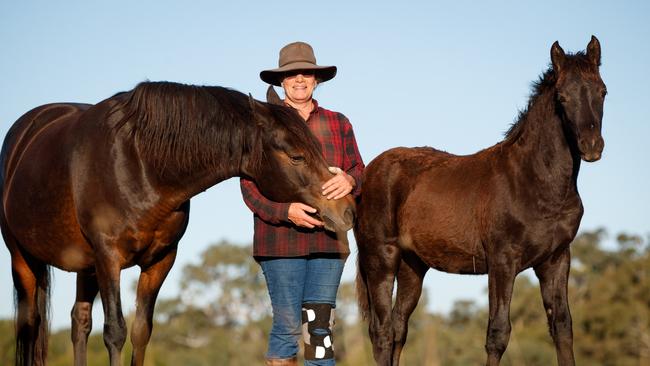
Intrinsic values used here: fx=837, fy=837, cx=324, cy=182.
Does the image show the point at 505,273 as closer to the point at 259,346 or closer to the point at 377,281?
the point at 377,281

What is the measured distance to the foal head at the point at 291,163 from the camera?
5012 mm

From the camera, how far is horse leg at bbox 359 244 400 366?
7465 mm

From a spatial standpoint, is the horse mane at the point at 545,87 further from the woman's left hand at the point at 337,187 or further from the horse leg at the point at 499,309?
the woman's left hand at the point at 337,187

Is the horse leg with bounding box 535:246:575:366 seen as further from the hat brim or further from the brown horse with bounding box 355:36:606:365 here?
the hat brim

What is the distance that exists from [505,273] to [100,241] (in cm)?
311

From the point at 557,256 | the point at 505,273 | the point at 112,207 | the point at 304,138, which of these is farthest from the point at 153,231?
the point at 557,256

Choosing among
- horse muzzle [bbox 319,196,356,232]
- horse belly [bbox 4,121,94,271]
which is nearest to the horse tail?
horse belly [bbox 4,121,94,271]

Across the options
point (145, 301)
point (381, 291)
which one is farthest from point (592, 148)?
point (145, 301)

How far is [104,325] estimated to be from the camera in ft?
17.1

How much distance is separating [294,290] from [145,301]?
1141 mm

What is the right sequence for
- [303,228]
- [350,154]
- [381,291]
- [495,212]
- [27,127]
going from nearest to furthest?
[303,228], [350,154], [495,212], [27,127], [381,291]

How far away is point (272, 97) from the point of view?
5656 mm

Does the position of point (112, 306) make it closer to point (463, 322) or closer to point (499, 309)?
point (499, 309)

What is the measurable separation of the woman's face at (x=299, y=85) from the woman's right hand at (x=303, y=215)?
0.84m
